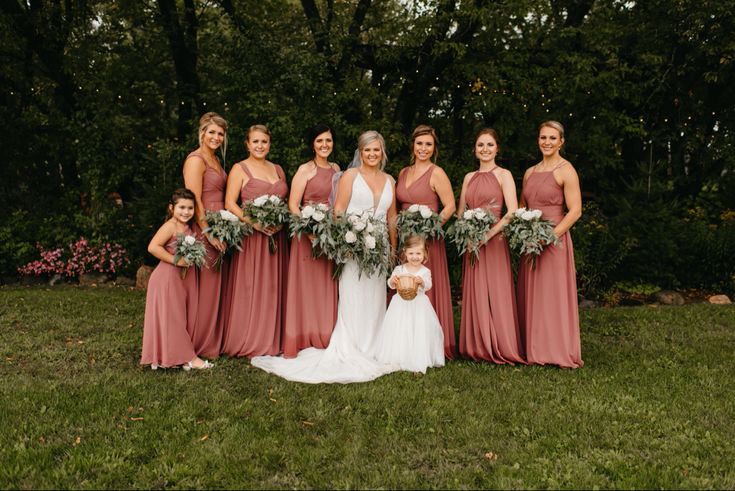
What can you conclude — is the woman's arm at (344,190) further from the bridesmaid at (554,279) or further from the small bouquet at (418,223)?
the bridesmaid at (554,279)

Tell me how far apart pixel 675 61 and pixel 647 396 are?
977cm

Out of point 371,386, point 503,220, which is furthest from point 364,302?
point 503,220

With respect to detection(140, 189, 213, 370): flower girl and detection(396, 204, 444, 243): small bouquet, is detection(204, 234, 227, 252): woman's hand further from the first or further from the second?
detection(396, 204, 444, 243): small bouquet

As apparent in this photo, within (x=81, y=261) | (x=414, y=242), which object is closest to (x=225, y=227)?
(x=414, y=242)

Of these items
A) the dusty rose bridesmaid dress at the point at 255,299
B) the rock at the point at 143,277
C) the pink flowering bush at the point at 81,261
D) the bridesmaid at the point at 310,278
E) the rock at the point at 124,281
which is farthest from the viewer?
the pink flowering bush at the point at 81,261

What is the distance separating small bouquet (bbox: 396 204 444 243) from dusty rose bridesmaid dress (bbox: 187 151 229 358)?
2097 millimetres

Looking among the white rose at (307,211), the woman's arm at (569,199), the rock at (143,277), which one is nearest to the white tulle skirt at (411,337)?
the white rose at (307,211)

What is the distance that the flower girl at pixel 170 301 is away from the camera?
6211 millimetres

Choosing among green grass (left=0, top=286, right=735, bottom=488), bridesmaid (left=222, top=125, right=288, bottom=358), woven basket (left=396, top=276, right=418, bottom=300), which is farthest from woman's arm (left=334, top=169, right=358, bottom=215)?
green grass (left=0, top=286, right=735, bottom=488)

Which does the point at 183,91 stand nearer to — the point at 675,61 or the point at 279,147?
the point at 279,147

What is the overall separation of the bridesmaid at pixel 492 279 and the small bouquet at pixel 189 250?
9.37 ft

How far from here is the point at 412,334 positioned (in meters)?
6.40

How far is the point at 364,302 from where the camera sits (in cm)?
677

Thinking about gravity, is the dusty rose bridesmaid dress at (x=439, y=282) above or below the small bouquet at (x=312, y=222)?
below
